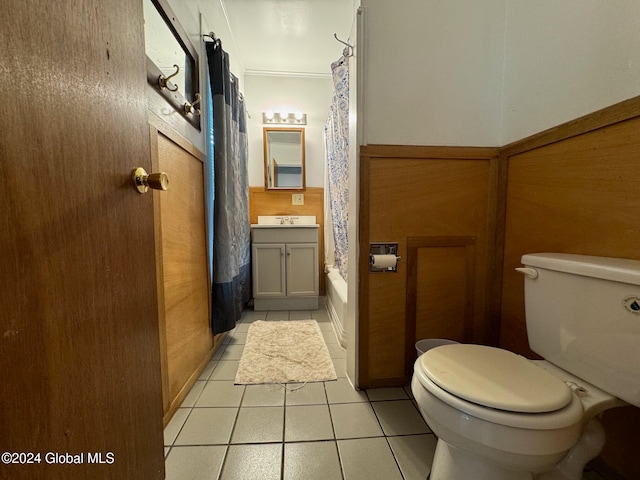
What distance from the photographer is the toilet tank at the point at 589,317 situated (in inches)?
26.0

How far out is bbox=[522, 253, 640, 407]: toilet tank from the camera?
2.16 feet

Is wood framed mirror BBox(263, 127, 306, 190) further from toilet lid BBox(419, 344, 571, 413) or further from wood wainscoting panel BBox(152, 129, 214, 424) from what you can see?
toilet lid BBox(419, 344, 571, 413)

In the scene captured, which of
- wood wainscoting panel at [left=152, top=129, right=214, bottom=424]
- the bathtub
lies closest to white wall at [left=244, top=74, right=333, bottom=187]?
the bathtub

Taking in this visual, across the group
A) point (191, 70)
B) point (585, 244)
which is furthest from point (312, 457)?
point (191, 70)

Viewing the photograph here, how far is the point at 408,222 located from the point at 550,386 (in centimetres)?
79

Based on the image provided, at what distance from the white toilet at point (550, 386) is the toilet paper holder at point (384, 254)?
0.46 meters

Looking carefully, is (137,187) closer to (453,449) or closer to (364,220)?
(364,220)

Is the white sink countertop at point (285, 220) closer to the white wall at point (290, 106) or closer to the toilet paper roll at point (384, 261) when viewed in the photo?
the white wall at point (290, 106)

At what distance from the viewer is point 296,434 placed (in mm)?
1041

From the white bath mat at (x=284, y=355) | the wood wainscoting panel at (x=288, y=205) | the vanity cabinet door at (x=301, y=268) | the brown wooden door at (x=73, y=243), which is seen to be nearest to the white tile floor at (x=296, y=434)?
the white bath mat at (x=284, y=355)

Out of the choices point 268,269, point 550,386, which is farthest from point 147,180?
point 268,269

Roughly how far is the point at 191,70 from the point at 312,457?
1.95 meters

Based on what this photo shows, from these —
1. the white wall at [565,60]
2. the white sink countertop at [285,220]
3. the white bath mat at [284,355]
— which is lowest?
the white bath mat at [284,355]

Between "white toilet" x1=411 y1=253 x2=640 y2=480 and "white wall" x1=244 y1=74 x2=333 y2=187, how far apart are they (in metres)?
2.26
